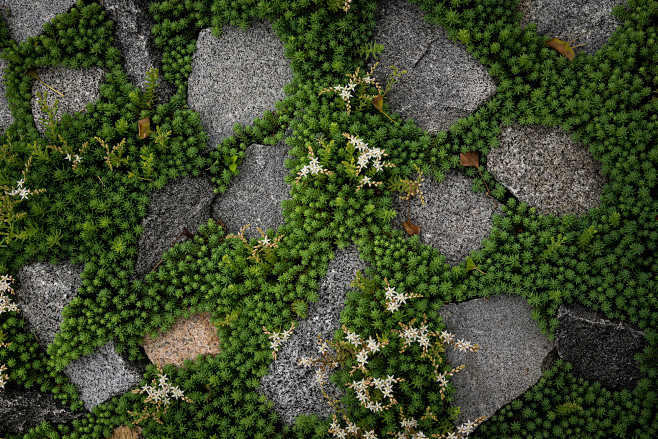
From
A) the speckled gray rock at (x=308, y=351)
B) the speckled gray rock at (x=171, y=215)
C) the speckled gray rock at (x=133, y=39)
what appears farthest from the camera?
the speckled gray rock at (x=133, y=39)

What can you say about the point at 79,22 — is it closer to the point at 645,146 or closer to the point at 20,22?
the point at 20,22

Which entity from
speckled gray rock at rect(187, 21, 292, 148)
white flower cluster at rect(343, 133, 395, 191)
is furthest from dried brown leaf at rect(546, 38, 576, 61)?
speckled gray rock at rect(187, 21, 292, 148)

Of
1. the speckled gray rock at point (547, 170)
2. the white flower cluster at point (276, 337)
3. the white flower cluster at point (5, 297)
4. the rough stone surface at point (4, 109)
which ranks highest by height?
the rough stone surface at point (4, 109)

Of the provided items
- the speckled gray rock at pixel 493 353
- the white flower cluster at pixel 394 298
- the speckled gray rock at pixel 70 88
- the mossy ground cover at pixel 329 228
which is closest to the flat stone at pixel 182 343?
the mossy ground cover at pixel 329 228

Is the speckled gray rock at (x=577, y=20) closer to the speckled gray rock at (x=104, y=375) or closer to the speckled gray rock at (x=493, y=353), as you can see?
the speckled gray rock at (x=493, y=353)

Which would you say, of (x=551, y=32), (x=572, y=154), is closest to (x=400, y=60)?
(x=551, y=32)

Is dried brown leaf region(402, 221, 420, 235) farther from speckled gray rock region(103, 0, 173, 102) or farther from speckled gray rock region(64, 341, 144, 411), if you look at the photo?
speckled gray rock region(64, 341, 144, 411)
